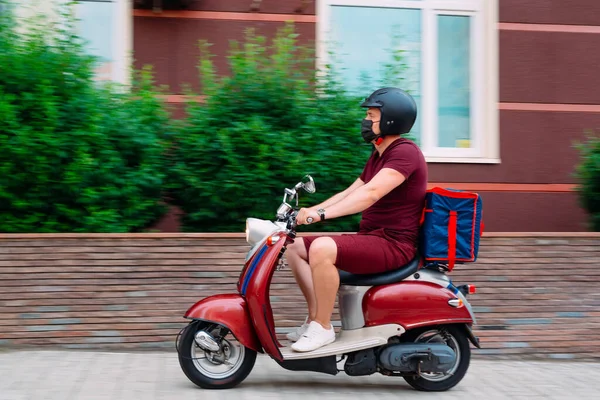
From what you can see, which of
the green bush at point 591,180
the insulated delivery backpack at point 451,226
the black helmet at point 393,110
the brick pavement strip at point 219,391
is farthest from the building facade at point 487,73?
the insulated delivery backpack at point 451,226

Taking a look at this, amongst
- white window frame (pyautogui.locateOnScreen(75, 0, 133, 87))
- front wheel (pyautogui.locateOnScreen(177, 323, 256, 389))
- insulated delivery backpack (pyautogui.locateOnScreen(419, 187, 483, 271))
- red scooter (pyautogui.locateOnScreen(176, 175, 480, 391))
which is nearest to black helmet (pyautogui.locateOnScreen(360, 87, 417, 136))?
insulated delivery backpack (pyautogui.locateOnScreen(419, 187, 483, 271))

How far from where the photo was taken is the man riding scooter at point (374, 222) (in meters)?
5.12

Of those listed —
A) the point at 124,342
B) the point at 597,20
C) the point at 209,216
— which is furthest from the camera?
the point at 597,20

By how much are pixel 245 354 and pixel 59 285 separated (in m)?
2.03

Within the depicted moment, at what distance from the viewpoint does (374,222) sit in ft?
17.8

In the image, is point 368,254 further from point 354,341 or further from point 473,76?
point 473,76

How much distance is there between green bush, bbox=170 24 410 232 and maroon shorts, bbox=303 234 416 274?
1902 mm

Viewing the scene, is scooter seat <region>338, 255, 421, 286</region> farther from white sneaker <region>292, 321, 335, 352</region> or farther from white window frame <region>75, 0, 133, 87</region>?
white window frame <region>75, 0, 133, 87</region>

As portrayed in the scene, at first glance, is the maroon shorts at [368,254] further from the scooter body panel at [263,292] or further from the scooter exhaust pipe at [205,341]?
the scooter exhaust pipe at [205,341]

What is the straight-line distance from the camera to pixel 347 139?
7379 millimetres

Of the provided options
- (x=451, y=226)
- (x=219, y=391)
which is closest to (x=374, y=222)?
(x=451, y=226)

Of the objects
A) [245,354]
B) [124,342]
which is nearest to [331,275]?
[245,354]

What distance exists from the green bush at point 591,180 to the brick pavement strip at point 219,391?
223 centimetres

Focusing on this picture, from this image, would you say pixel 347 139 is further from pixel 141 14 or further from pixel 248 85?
pixel 141 14
